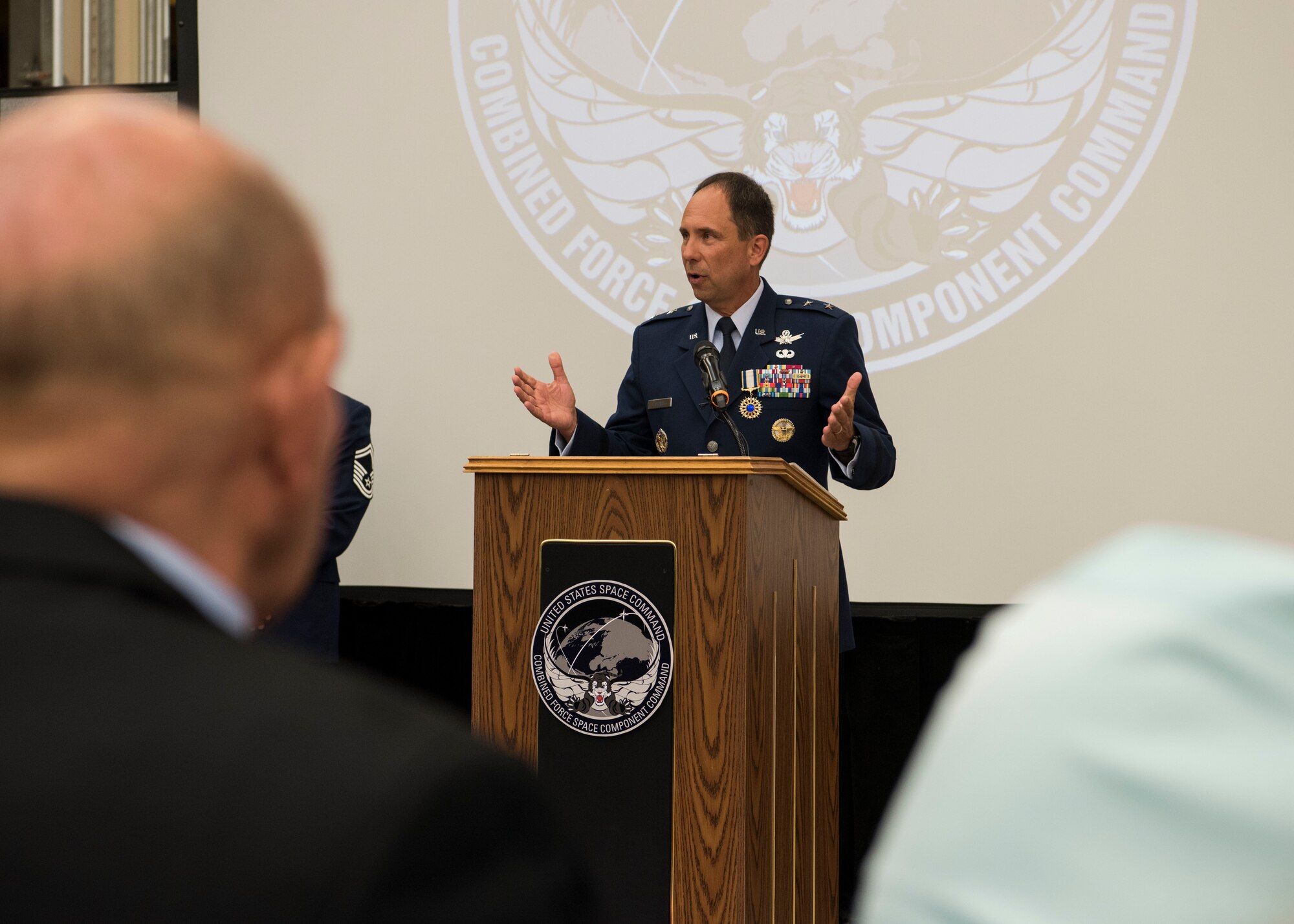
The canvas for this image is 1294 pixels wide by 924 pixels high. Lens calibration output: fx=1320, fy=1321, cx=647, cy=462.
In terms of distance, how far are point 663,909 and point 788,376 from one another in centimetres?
148

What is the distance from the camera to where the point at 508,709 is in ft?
6.58

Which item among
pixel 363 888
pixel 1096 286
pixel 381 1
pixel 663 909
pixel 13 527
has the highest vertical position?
pixel 381 1

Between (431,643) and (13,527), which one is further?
(431,643)

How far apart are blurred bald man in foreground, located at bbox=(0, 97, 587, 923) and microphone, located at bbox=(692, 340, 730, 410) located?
74.1 inches

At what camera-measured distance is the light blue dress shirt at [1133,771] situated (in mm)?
338

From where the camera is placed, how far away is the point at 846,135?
3.79m

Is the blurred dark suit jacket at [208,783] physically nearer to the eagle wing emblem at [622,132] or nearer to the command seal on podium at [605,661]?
the command seal on podium at [605,661]

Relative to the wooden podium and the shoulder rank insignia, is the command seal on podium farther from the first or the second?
the shoulder rank insignia

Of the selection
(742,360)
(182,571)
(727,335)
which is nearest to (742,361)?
(742,360)

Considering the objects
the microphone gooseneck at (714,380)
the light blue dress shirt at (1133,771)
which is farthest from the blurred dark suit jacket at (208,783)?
the microphone gooseneck at (714,380)

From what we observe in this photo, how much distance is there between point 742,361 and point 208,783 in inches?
106

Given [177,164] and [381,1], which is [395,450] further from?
[177,164]

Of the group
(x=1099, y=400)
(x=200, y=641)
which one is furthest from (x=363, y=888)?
(x=1099, y=400)

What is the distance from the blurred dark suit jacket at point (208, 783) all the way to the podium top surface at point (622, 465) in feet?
4.70
